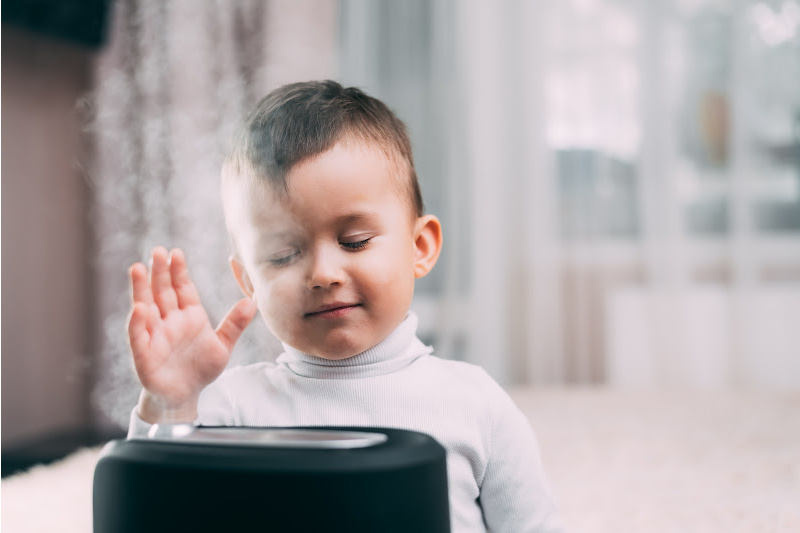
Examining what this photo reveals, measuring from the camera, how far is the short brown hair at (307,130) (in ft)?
1.49

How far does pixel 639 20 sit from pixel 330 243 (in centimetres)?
152

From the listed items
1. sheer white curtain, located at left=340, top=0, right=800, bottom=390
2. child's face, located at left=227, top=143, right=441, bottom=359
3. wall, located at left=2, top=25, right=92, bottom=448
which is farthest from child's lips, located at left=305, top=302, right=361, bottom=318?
sheer white curtain, located at left=340, top=0, right=800, bottom=390

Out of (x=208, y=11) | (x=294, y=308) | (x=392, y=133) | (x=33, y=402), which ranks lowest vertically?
(x=33, y=402)

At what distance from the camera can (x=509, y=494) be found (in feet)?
1.72

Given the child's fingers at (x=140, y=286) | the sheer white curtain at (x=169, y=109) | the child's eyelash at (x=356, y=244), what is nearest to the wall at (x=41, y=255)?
the sheer white curtain at (x=169, y=109)

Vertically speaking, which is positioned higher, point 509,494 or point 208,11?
point 208,11

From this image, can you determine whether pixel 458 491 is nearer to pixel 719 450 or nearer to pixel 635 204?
pixel 719 450

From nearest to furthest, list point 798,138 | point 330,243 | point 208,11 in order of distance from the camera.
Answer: point 330,243
point 208,11
point 798,138

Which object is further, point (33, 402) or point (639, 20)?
point (639, 20)

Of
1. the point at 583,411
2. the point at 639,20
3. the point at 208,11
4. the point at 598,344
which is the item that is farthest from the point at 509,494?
the point at 639,20

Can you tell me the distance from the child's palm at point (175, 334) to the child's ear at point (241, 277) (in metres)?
0.01

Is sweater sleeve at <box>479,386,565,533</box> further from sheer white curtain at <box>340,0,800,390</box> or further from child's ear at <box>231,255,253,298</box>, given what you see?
sheer white curtain at <box>340,0,800,390</box>

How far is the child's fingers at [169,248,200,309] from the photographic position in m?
0.49

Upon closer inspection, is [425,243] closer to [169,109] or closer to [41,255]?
[169,109]
